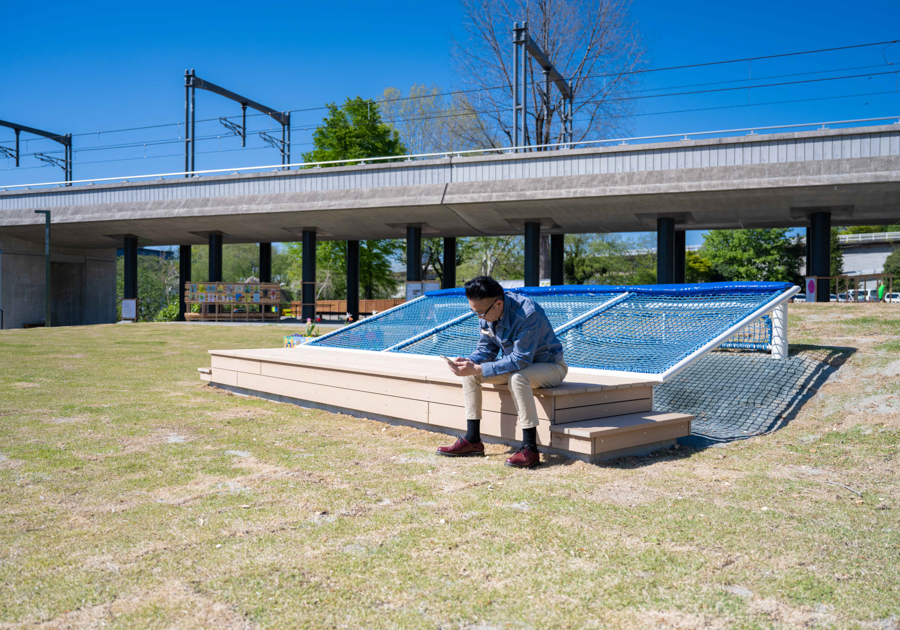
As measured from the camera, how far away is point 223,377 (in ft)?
28.2

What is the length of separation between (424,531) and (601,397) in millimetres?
2311

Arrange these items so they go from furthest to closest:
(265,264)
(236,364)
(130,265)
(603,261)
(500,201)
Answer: (603,261) < (265,264) < (130,265) < (500,201) < (236,364)

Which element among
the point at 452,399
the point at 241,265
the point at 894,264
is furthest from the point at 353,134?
the point at 894,264

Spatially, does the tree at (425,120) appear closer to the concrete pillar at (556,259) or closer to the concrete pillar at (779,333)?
the concrete pillar at (556,259)

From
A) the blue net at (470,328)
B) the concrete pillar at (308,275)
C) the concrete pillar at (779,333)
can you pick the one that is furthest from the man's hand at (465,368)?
the concrete pillar at (308,275)

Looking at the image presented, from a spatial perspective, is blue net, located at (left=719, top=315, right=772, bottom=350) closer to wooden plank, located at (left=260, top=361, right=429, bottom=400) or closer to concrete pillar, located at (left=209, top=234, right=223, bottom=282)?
wooden plank, located at (left=260, top=361, right=429, bottom=400)

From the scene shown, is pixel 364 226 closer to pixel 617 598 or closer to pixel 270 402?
pixel 270 402

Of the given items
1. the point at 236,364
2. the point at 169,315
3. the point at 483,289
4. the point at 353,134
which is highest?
the point at 353,134

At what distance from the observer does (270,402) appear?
7633mm

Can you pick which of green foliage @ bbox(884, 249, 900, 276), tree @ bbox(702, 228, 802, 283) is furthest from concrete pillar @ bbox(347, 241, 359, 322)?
green foliage @ bbox(884, 249, 900, 276)

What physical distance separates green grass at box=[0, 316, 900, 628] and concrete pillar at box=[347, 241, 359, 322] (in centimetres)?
2659

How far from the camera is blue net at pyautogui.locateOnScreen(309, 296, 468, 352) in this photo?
29.8 ft

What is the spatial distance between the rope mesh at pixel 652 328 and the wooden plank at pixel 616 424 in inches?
40.2

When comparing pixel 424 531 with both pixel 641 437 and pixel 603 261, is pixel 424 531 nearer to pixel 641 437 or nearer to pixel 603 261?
pixel 641 437
